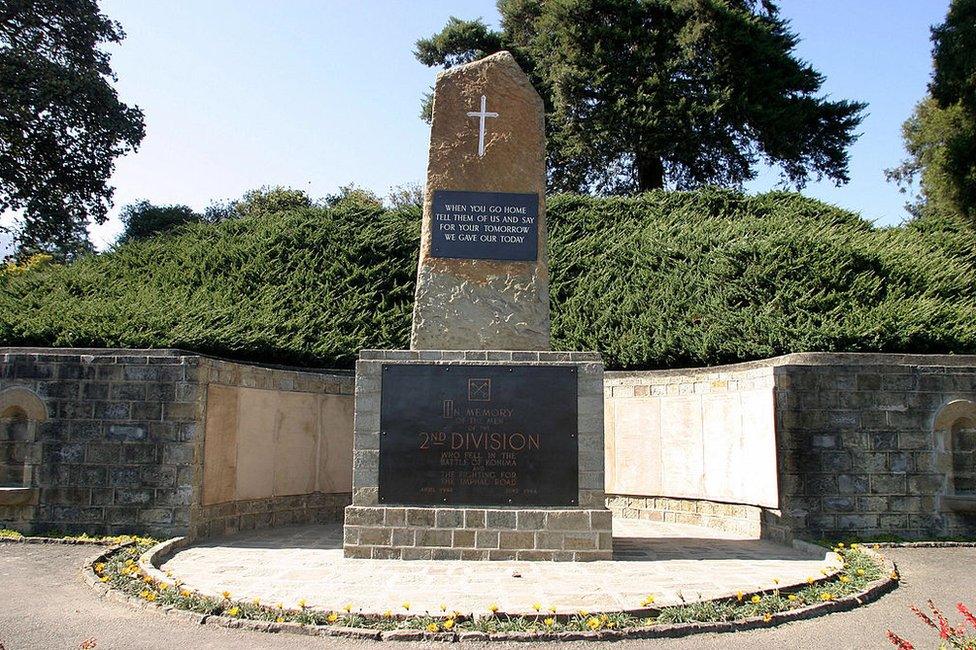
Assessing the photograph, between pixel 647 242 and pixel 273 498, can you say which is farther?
pixel 647 242

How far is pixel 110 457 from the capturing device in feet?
26.8

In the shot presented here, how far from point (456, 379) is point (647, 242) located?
642 cm

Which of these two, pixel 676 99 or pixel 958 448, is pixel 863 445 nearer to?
pixel 958 448

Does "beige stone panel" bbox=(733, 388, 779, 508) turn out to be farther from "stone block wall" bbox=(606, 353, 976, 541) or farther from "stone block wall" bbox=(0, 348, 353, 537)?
"stone block wall" bbox=(0, 348, 353, 537)

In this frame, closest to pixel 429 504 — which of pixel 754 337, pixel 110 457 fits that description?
pixel 110 457

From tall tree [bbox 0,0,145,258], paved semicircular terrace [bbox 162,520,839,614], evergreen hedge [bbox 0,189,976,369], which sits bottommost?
paved semicircular terrace [bbox 162,520,839,614]

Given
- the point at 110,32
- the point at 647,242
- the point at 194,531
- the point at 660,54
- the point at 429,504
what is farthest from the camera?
the point at 660,54

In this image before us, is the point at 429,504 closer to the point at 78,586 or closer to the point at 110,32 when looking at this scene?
the point at 78,586

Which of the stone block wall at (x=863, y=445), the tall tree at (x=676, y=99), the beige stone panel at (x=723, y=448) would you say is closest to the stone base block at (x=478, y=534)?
the stone block wall at (x=863, y=445)

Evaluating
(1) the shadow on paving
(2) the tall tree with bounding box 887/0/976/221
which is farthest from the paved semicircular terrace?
(2) the tall tree with bounding box 887/0/976/221

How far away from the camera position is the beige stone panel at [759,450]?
8.37 m

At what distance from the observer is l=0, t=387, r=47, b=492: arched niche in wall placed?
26.8ft

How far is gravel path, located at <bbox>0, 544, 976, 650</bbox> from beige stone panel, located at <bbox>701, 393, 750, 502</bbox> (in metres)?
2.75

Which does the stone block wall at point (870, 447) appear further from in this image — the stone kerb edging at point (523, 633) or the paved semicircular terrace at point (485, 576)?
the stone kerb edging at point (523, 633)
